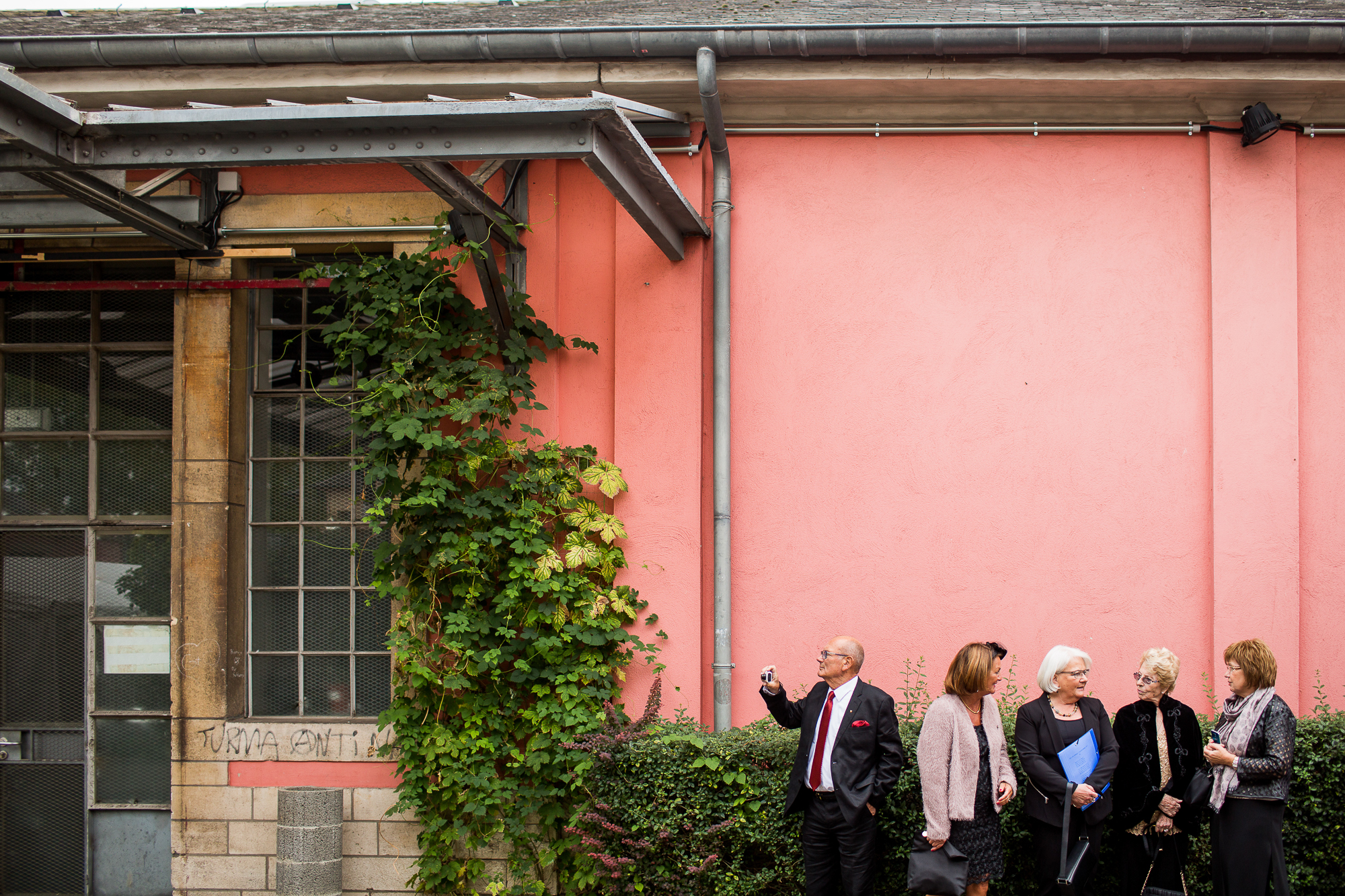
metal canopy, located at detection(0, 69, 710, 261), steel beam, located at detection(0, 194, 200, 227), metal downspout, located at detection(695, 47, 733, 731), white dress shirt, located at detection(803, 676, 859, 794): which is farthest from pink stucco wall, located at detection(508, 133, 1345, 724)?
steel beam, located at detection(0, 194, 200, 227)

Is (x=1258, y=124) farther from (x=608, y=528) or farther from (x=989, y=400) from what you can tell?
(x=608, y=528)

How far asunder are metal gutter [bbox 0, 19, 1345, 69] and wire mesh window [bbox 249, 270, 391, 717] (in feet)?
4.76

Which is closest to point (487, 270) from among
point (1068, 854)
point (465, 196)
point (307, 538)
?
point (465, 196)

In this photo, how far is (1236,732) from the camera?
431 centimetres

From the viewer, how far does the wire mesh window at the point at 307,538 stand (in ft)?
19.7

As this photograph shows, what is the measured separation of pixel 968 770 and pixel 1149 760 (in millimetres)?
873

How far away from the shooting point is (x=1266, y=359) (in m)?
5.55

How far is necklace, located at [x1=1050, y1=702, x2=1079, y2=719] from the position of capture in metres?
4.39

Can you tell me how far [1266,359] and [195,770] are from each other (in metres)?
6.56

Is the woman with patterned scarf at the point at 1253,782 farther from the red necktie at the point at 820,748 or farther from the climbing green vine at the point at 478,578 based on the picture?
the climbing green vine at the point at 478,578

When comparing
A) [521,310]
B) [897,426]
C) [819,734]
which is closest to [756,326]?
[897,426]

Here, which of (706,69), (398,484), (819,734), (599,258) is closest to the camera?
(819,734)

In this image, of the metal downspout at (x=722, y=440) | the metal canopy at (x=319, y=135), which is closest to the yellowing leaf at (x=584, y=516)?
the metal downspout at (x=722, y=440)

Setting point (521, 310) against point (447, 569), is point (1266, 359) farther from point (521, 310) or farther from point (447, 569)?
point (447, 569)
